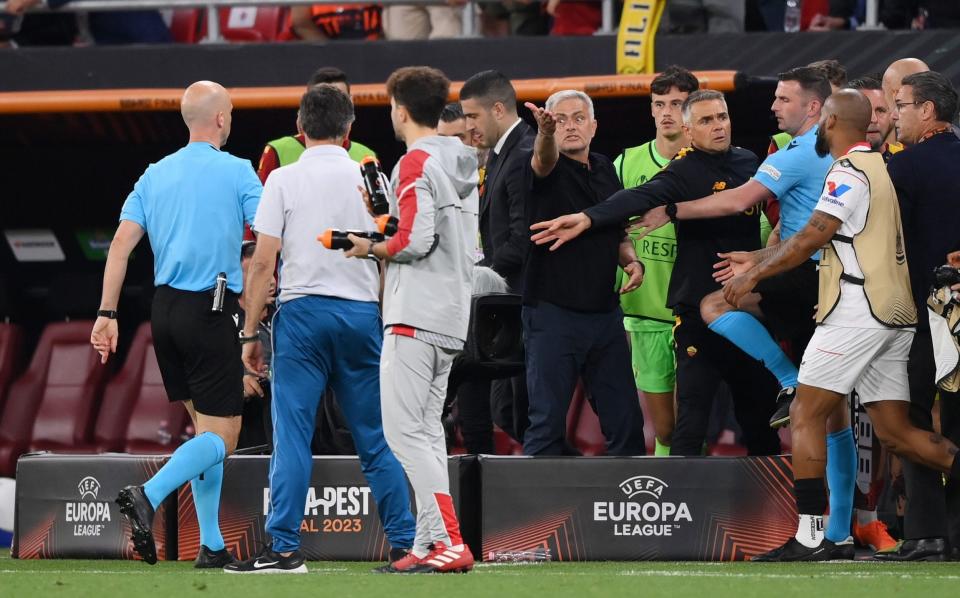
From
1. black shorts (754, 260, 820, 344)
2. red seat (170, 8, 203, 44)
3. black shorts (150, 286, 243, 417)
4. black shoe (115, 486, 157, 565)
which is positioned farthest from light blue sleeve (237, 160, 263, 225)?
red seat (170, 8, 203, 44)

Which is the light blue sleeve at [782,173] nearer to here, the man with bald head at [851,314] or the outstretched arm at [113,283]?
the man with bald head at [851,314]

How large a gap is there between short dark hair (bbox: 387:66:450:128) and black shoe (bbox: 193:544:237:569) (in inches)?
74.0

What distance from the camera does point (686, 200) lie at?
6.67 metres

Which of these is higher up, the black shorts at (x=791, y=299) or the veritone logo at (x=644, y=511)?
the black shorts at (x=791, y=299)

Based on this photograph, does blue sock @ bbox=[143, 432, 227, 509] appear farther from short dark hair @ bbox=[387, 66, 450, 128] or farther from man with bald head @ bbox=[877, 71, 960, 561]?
man with bald head @ bbox=[877, 71, 960, 561]

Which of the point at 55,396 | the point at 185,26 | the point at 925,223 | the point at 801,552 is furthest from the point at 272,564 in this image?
the point at 185,26

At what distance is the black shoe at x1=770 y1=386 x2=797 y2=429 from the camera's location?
6.40 metres

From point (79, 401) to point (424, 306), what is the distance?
608 cm

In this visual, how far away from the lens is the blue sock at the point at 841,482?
20.4 feet

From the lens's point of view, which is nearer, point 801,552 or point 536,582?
point 536,582

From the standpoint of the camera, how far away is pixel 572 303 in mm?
6750

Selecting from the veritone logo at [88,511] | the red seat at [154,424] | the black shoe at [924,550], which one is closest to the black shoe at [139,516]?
the veritone logo at [88,511]

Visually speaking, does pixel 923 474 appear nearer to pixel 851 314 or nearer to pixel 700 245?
pixel 851 314

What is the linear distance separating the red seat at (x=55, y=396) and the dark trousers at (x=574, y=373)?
4.98m
